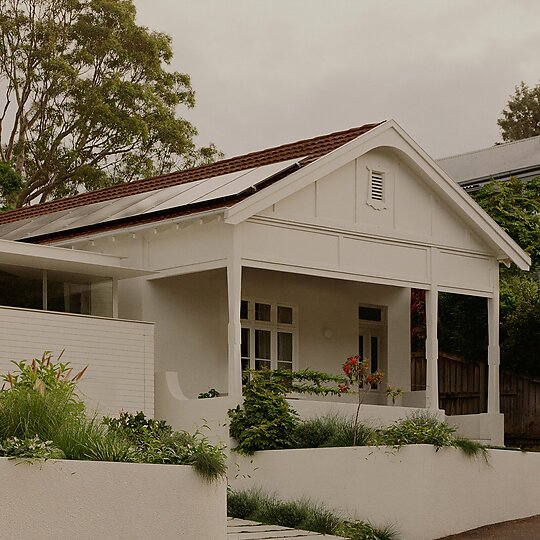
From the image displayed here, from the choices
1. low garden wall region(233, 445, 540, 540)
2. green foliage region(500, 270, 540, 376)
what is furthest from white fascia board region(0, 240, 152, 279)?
green foliage region(500, 270, 540, 376)

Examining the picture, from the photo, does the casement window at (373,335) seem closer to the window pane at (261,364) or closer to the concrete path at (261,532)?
the window pane at (261,364)

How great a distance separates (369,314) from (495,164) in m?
15.2

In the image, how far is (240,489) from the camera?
19547 mm

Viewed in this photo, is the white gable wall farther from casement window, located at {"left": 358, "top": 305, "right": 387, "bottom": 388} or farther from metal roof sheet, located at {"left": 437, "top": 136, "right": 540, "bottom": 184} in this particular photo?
metal roof sheet, located at {"left": 437, "top": 136, "right": 540, "bottom": 184}

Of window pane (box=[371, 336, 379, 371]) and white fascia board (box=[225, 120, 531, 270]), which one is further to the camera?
window pane (box=[371, 336, 379, 371])

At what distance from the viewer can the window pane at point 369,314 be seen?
88.6 ft

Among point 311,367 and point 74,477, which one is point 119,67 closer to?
point 311,367

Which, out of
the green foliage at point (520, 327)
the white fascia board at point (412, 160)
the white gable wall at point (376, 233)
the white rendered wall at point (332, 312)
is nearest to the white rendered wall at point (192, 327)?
the white rendered wall at point (332, 312)

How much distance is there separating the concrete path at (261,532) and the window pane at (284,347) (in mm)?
7543

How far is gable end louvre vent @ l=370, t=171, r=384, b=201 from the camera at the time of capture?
23.5 m

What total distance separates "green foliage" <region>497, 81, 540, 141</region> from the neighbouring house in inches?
822

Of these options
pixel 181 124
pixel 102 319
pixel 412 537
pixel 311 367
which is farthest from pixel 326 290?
pixel 181 124

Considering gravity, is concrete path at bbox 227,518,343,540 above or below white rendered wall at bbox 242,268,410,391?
below

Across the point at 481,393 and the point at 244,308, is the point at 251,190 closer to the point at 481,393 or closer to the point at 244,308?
the point at 244,308
